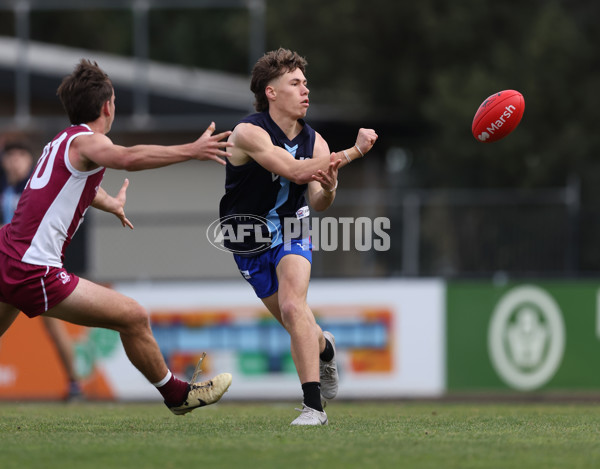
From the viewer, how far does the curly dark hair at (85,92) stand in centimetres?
645

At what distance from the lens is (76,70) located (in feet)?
21.2

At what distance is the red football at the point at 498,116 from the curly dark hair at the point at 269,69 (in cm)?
164

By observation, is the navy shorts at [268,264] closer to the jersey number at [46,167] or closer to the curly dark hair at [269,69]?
the curly dark hair at [269,69]

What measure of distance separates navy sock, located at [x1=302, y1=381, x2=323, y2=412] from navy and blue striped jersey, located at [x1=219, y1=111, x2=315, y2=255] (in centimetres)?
102

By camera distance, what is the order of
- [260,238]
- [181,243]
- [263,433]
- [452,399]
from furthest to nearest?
1. [181,243]
2. [452,399]
3. [260,238]
4. [263,433]

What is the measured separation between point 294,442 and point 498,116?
11.6 feet

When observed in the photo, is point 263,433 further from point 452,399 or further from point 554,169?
point 554,169

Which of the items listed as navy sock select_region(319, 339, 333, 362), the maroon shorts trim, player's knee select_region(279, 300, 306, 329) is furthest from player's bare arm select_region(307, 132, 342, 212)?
the maroon shorts trim

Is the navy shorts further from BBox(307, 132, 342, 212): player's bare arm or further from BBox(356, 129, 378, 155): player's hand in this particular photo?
BBox(356, 129, 378, 155): player's hand

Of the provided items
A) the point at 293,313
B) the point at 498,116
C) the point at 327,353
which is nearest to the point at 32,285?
the point at 293,313

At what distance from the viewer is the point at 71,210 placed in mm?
6379

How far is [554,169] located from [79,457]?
1711 centimetres

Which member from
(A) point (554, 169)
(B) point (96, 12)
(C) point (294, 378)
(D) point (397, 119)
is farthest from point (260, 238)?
(B) point (96, 12)

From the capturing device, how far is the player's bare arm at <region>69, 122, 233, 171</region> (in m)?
6.07
